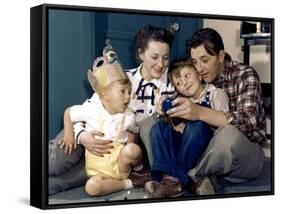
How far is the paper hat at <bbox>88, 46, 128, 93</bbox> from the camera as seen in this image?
3023 millimetres

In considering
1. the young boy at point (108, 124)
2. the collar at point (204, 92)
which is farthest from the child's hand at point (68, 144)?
the collar at point (204, 92)

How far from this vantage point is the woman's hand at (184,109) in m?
3.20

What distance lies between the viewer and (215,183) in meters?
3.31

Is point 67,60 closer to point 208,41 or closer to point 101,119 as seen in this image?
point 101,119

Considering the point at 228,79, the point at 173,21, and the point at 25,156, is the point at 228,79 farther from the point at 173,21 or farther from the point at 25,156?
the point at 25,156

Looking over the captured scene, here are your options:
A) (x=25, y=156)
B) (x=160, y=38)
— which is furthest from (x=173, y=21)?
(x=25, y=156)

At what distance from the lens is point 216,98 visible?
3283 millimetres

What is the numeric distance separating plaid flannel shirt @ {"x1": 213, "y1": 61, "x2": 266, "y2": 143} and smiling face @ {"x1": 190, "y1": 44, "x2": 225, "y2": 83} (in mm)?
29

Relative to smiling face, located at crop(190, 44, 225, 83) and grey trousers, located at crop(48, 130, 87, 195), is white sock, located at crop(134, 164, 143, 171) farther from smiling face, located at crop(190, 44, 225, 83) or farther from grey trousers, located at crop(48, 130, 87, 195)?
smiling face, located at crop(190, 44, 225, 83)

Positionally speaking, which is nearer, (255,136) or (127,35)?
(127,35)

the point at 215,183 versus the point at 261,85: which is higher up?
the point at 261,85

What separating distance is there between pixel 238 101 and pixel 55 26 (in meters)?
0.89

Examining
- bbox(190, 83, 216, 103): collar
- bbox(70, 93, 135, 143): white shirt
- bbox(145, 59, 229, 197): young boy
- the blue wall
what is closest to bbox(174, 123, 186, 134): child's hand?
bbox(145, 59, 229, 197): young boy

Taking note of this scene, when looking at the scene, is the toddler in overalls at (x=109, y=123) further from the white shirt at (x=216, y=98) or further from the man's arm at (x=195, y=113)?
the white shirt at (x=216, y=98)
